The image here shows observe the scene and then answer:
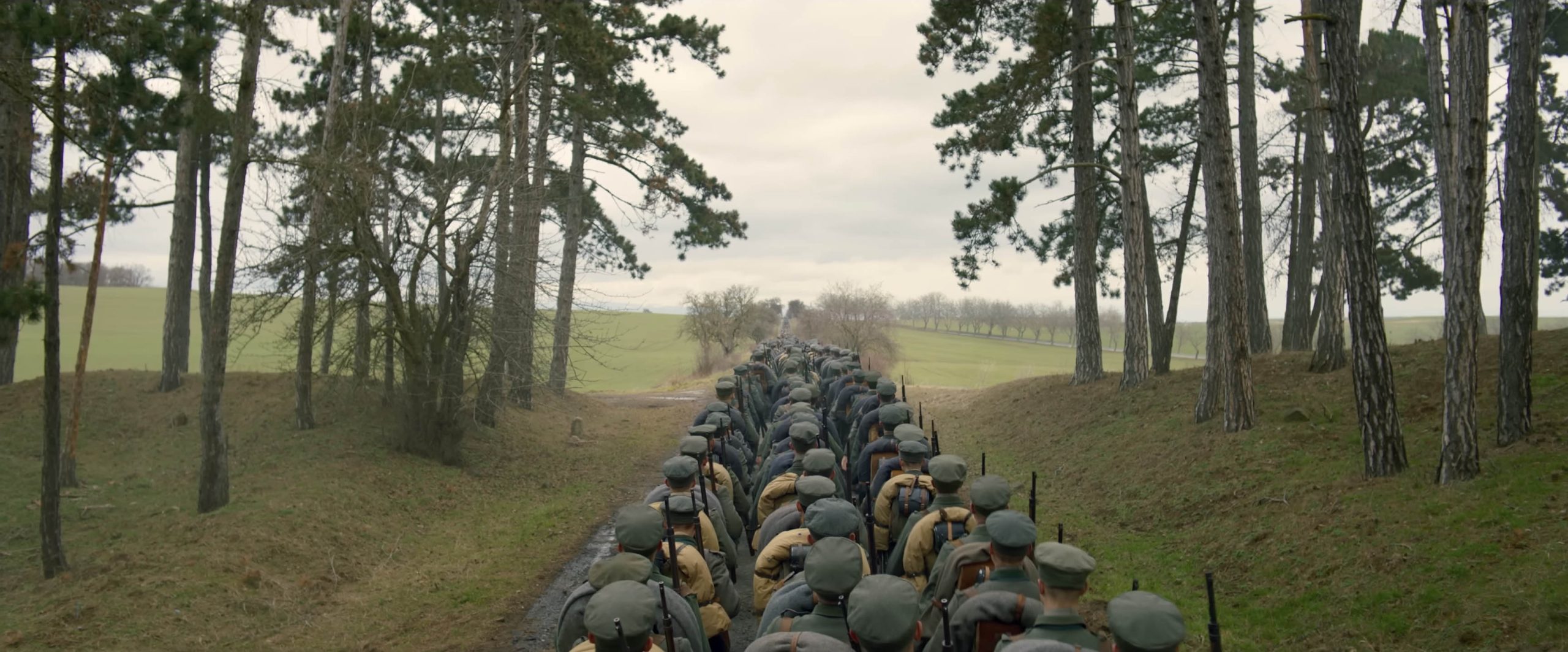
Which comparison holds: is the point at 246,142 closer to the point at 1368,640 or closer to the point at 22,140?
the point at 22,140

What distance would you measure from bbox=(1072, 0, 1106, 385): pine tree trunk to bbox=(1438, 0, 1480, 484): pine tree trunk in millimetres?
11370

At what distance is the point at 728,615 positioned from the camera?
6316 millimetres

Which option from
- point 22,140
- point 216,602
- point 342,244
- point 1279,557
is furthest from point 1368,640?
point 22,140

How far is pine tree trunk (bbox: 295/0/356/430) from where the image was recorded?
13.7 m

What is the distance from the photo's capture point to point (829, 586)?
4.45 metres

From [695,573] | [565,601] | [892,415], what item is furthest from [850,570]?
[892,415]

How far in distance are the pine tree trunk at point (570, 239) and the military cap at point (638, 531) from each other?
12.5m

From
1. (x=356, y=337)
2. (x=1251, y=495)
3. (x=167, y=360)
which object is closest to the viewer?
(x=1251, y=495)

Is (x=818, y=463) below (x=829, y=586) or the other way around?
the other way around

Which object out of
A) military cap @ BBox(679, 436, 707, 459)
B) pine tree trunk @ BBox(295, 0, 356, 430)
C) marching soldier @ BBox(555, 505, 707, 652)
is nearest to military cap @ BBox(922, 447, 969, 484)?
marching soldier @ BBox(555, 505, 707, 652)

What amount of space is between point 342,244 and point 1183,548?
12.0m

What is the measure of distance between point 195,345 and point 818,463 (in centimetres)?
5866

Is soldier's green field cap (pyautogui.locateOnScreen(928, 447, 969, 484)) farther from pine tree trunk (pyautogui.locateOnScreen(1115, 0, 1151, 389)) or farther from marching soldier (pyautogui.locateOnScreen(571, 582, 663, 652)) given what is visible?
pine tree trunk (pyautogui.locateOnScreen(1115, 0, 1151, 389))

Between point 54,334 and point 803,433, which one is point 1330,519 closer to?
point 803,433
